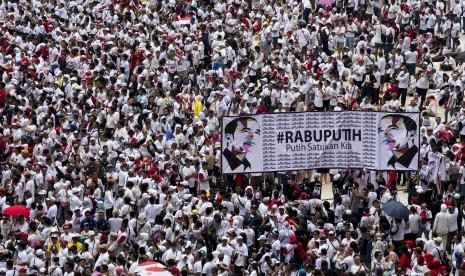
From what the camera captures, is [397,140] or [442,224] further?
[397,140]

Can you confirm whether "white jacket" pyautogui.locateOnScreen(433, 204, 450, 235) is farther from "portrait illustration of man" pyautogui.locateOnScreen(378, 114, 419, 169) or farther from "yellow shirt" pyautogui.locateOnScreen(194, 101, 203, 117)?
"yellow shirt" pyautogui.locateOnScreen(194, 101, 203, 117)

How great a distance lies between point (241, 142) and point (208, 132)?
3.06m

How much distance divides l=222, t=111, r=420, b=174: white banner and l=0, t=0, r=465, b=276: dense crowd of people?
0.48 metres

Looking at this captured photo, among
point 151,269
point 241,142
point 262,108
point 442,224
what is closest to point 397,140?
point 442,224

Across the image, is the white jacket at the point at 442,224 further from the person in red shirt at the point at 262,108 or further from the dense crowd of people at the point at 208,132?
the person in red shirt at the point at 262,108

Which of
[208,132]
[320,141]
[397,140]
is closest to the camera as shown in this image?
[397,140]

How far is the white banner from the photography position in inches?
1159

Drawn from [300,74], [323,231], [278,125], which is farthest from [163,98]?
[323,231]

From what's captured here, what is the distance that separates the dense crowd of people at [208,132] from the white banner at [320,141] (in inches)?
18.9

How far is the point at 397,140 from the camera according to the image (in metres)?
29.5

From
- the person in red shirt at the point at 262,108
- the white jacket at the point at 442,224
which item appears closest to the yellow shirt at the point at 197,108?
the person in red shirt at the point at 262,108

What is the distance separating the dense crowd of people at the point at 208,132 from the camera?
1075 inches

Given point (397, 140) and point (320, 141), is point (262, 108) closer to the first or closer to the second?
point (320, 141)

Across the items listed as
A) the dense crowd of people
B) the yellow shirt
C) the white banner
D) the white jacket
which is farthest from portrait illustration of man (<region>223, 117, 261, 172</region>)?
the yellow shirt
